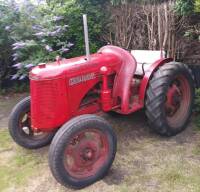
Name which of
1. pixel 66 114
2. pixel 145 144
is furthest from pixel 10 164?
pixel 145 144

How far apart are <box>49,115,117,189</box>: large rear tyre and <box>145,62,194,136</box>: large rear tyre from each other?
2.80 ft

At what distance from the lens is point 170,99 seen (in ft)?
14.1

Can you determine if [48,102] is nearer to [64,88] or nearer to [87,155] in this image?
[64,88]

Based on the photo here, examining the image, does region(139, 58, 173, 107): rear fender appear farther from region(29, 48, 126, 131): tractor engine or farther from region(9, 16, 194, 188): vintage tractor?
region(29, 48, 126, 131): tractor engine

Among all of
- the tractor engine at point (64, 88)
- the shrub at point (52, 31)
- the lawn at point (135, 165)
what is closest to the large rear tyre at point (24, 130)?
the lawn at point (135, 165)

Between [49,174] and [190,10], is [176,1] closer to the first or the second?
[190,10]

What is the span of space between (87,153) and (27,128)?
45.1 inches

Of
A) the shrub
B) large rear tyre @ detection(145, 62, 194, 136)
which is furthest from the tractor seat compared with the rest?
the shrub

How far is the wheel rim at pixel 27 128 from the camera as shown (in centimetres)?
412

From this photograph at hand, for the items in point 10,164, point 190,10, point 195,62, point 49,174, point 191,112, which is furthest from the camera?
point 195,62

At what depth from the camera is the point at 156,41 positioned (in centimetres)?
554

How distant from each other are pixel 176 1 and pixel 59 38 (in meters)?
2.16

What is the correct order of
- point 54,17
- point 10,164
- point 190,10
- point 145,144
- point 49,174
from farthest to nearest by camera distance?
point 54,17
point 190,10
point 145,144
point 10,164
point 49,174

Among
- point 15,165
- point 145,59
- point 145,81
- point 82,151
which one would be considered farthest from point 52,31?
point 82,151
